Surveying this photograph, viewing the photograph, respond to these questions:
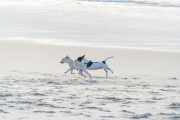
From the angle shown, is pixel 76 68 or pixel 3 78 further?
pixel 76 68

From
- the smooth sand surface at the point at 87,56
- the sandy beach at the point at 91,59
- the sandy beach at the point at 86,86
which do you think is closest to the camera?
the sandy beach at the point at 86,86

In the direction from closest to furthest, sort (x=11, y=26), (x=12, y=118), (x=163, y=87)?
(x=12, y=118), (x=163, y=87), (x=11, y=26)

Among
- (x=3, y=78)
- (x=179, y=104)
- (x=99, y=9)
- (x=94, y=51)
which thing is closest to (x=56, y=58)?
(x=94, y=51)

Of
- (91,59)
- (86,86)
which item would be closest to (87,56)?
(91,59)

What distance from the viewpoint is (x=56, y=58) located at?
14.9 metres

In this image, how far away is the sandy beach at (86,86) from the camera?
802cm

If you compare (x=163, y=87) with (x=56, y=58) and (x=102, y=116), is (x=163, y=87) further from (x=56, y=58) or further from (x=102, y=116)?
(x=56, y=58)

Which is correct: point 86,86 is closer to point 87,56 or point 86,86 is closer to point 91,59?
point 91,59

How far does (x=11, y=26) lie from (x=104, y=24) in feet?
13.8

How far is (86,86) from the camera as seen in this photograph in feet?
34.9

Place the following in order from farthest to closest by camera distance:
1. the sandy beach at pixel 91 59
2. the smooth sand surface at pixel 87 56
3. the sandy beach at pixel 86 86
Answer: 1. the smooth sand surface at pixel 87 56
2. the sandy beach at pixel 91 59
3. the sandy beach at pixel 86 86

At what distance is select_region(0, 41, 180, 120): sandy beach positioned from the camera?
26.3 feet

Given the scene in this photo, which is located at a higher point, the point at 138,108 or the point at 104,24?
the point at 104,24

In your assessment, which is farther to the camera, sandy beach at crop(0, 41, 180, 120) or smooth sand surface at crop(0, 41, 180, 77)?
smooth sand surface at crop(0, 41, 180, 77)
